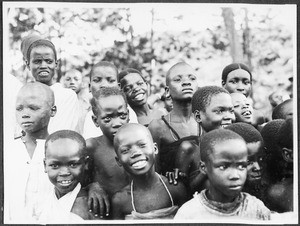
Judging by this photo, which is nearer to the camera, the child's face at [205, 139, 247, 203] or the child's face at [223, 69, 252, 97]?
the child's face at [205, 139, 247, 203]

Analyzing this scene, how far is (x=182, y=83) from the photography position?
236 centimetres

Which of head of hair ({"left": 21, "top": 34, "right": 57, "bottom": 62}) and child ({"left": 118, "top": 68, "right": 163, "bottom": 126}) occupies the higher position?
head of hair ({"left": 21, "top": 34, "right": 57, "bottom": 62})

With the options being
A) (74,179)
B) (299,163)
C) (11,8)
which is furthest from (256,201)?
(11,8)

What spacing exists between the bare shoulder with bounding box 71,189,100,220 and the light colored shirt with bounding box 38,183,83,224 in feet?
0.05

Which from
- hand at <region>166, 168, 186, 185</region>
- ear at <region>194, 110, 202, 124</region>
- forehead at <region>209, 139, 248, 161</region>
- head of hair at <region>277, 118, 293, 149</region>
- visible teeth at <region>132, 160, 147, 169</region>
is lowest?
hand at <region>166, 168, 186, 185</region>

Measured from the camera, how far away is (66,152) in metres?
2.29

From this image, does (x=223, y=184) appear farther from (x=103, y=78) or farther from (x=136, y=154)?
(x=103, y=78)

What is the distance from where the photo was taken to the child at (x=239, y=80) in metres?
2.39

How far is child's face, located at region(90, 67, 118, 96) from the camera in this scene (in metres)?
2.35

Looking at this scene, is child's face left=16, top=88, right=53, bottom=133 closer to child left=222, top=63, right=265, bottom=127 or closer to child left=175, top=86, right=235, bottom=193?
child left=175, top=86, right=235, bottom=193

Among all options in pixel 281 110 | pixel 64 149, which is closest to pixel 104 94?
pixel 64 149

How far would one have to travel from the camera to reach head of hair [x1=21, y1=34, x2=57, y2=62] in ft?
7.66

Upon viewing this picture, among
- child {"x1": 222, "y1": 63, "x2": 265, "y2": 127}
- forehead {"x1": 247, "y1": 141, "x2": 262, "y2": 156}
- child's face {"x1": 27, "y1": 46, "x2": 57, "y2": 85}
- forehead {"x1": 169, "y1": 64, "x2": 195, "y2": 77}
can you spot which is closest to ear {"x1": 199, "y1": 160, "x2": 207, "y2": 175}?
forehead {"x1": 247, "y1": 141, "x2": 262, "y2": 156}

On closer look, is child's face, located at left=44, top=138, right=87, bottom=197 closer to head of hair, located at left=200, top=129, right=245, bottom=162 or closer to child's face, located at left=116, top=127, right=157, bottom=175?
child's face, located at left=116, top=127, right=157, bottom=175
